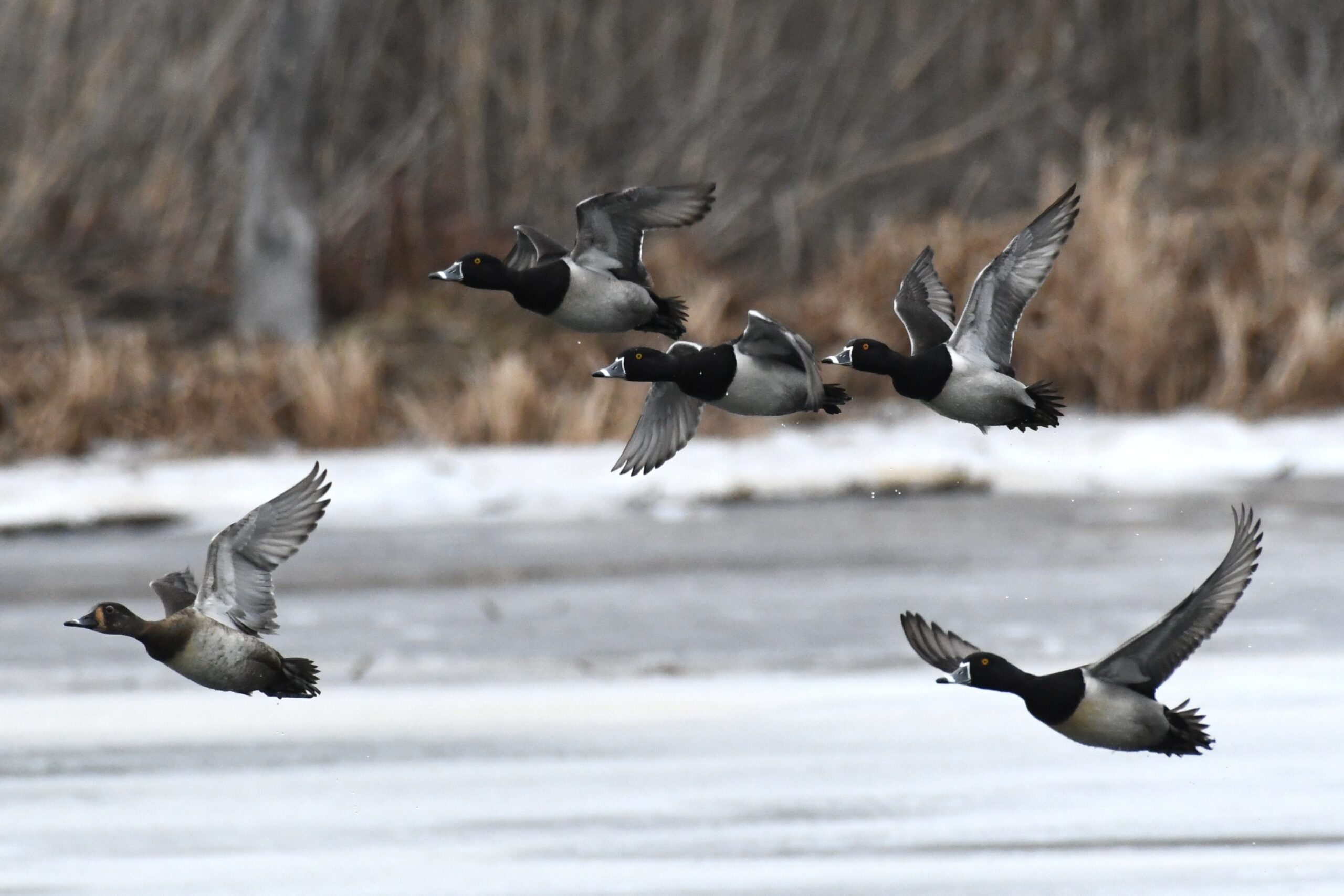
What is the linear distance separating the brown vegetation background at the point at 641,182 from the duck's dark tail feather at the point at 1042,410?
957 cm

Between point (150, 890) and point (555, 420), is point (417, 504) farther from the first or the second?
point (150, 890)

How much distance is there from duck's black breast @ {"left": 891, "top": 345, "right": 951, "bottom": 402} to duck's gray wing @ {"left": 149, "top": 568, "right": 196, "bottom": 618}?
30.7 inches

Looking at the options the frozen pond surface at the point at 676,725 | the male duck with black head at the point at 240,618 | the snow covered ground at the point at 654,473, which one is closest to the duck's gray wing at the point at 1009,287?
the male duck with black head at the point at 240,618

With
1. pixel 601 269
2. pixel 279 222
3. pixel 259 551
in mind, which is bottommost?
pixel 259 551

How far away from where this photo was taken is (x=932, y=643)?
207 centimetres

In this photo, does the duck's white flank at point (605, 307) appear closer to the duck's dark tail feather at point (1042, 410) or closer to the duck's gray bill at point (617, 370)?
the duck's gray bill at point (617, 370)

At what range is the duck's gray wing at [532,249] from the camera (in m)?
1.90

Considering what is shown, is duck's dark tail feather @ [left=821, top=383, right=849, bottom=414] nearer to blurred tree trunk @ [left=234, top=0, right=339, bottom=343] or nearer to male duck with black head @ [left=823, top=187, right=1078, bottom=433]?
male duck with black head @ [left=823, top=187, right=1078, bottom=433]

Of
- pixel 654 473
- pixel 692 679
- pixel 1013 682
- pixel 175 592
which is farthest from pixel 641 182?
pixel 1013 682

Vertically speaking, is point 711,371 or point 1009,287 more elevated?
point 1009,287

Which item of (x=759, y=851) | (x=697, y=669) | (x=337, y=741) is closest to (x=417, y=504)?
(x=697, y=669)

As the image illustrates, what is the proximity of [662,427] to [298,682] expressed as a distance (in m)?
0.40

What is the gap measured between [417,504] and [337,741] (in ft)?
14.8

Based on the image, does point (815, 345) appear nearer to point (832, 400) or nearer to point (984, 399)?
point (984, 399)
